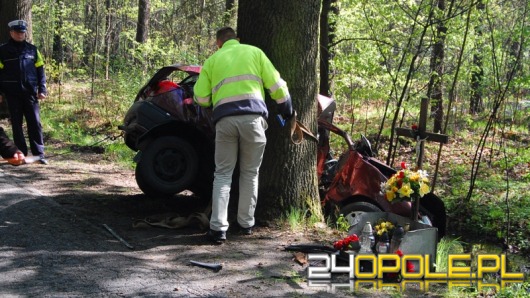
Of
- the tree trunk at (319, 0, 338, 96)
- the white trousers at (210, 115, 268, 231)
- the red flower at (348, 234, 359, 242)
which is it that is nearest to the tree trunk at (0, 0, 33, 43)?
the tree trunk at (319, 0, 338, 96)

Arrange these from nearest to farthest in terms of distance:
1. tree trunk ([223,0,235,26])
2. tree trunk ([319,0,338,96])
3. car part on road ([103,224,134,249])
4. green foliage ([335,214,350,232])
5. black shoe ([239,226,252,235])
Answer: car part on road ([103,224,134,249]), black shoe ([239,226,252,235]), green foliage ([335,214,350,232]), tree trunk ([319,0,338,96]), tree trunk ([223,0,235,26])

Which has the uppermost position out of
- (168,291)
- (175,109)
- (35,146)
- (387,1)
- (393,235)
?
(387,1)

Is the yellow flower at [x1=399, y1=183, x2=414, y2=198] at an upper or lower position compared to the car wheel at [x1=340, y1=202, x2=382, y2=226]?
upper

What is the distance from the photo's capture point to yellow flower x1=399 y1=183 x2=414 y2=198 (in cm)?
543

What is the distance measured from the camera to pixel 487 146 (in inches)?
607

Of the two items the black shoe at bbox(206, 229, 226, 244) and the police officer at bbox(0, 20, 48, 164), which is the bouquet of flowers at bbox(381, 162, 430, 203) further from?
the police officer at bbox(0, 20, 48, 164)

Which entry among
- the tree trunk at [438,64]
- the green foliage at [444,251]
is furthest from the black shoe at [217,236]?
the tree trunk at [438,64]

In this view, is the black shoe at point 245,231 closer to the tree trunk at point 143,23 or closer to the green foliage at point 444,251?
the green foliage at point 444,251

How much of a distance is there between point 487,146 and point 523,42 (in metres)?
7.09

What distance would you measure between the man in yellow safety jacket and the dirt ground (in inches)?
17.3

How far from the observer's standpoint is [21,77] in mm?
8438

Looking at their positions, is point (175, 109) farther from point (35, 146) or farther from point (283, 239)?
point (35, 146)

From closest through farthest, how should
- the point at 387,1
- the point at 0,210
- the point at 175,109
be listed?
the point at 0,210, the point at 175,109, the point at 387,1

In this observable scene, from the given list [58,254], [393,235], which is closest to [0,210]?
[58,254]
